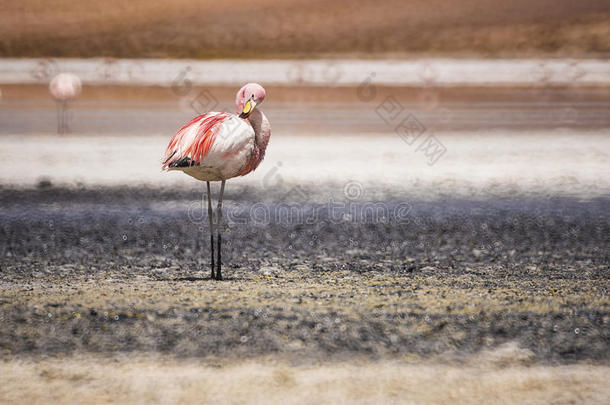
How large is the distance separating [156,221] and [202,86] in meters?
10.2

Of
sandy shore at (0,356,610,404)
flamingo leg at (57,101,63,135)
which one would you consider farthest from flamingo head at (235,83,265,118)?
flamingo leg at (57,101,63,135)

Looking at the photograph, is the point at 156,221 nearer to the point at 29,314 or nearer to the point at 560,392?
the point at 29,314

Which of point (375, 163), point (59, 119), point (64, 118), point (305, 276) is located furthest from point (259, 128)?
point (64, 118)

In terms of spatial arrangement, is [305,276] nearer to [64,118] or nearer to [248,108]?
[248,108]

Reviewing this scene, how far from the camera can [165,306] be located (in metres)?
2.87

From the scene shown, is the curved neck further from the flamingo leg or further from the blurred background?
the flamingo leg

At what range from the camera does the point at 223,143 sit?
312 cm

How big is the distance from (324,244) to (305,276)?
2.72ft

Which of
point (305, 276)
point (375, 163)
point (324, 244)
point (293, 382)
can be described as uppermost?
point (375, 163)

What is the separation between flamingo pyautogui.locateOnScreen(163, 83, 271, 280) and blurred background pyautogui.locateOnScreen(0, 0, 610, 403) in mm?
518

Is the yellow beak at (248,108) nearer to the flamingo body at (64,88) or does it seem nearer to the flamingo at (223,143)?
the flamingo at (223,143)

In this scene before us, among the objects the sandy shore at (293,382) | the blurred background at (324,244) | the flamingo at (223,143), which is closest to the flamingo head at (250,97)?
the flamingo at (223,143)

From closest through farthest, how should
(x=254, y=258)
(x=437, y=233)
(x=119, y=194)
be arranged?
1. (x=254, y=258)
2. (x=437, y=233)
3. (x=119, y=194)

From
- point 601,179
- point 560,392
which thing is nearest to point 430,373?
point 560,392
